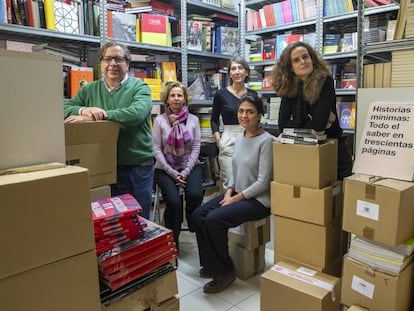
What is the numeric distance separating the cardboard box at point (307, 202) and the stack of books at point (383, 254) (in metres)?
0.28

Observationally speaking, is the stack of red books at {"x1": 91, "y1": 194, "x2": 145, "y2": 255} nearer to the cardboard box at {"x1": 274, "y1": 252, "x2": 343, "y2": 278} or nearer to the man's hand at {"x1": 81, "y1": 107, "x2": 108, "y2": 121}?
the man's hand at {"x1": 81, "y1": 107, "x2": 108, "y2": 121}

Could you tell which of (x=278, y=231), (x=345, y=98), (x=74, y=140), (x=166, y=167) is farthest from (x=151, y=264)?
(x=345, y=98)

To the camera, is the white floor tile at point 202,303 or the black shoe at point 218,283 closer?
the white floor tile at point 202,303

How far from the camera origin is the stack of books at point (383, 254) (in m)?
1.63

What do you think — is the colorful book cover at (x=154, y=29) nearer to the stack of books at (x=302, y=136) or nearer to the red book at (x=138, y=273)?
the stack of books at (x=302, y=136)

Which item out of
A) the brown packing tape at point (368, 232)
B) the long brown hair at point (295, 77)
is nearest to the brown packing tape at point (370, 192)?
the brown packing tape at point (368, 232)

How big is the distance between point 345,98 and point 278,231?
182 centimetres

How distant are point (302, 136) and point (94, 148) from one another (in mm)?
1179

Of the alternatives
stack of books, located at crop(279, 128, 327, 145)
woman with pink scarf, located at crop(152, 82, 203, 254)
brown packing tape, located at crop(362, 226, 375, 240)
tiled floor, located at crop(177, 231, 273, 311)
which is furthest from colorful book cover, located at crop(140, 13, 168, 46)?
brown packing tape, located at crop(362, 226, 375, 240)

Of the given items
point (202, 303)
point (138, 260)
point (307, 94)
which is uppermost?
point (307, 94)

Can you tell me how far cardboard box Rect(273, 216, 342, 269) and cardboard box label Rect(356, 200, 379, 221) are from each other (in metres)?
0.36

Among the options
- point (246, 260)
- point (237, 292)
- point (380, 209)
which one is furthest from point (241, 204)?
point (380, 209)

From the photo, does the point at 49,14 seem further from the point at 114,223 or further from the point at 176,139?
the point at 114,223

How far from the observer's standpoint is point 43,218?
1014 millimetres
